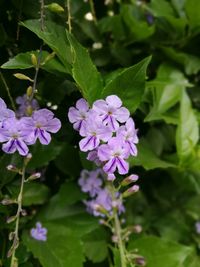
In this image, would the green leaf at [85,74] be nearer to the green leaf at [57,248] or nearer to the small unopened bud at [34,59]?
the small unopened bud at [34,59]

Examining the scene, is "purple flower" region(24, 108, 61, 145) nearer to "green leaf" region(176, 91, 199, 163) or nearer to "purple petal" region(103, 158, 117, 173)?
"purple petal" region(103, 158, 117, 173)

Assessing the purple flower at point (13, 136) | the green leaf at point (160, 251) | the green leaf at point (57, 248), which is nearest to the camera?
the purple flower at point (13, 136)

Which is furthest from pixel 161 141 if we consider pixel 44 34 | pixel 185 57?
pixel 44 34

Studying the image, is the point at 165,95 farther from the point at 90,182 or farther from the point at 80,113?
the point at 80,113

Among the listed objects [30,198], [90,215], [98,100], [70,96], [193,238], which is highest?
[98,100]

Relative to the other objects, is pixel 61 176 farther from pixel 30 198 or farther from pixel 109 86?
pixel 109 86

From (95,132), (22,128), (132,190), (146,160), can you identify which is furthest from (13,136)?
(146,160)

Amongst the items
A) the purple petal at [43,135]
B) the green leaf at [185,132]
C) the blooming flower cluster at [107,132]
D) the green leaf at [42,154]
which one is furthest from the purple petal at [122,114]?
the green leaf at [185,132]
